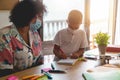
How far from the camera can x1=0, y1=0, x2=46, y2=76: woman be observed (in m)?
1.71

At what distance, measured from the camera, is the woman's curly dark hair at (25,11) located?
75.4 inches

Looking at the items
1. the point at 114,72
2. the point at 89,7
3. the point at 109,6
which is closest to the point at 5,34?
the point at 114,72

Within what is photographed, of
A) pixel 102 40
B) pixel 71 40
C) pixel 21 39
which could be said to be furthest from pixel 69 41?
pixel 21 39

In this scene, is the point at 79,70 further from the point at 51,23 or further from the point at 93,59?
the point at 51,23

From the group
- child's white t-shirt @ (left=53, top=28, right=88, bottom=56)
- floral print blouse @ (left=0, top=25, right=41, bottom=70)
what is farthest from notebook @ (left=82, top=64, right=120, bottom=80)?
child's white t-shirt @ (left=53, top=28, right=88, bottom=56)

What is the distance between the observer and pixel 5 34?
1776 millimetres

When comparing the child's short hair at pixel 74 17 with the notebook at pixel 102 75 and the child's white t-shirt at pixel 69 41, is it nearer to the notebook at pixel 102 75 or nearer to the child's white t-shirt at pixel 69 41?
the child's white t-shirt at pixel 69 41

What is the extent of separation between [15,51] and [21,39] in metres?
0.13

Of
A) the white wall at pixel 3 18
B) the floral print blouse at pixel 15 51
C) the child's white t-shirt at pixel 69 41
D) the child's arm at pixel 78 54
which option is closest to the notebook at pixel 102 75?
the child's arm at pixel 78 54

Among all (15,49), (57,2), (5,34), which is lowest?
(15,49)

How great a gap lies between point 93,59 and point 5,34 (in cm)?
89

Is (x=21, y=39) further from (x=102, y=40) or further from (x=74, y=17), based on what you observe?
Result: (x=102, y=40)

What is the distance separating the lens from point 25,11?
192 centimetres

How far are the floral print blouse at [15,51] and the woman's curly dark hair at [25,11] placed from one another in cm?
9
